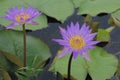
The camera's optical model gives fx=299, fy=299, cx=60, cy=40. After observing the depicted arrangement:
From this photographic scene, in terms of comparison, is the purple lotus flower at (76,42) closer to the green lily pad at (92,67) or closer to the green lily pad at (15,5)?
the green lily pad at (92,67)

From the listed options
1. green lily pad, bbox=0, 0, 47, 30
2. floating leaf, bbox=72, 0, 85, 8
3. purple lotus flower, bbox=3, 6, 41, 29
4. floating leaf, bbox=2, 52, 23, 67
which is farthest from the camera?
floating leaf, bbox=72, 0, 85, 8

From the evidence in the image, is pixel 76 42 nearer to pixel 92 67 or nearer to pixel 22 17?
pixel 22 17

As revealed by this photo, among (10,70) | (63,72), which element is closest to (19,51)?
(10,70)

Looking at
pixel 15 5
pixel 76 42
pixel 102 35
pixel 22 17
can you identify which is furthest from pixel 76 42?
pixel 15 5

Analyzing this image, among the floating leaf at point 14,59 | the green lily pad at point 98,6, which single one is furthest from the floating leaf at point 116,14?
the floating leaf at point 14,59

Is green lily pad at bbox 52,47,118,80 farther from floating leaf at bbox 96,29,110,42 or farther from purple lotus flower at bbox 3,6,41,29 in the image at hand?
purple lotus flower at bbox 3,6,41,29

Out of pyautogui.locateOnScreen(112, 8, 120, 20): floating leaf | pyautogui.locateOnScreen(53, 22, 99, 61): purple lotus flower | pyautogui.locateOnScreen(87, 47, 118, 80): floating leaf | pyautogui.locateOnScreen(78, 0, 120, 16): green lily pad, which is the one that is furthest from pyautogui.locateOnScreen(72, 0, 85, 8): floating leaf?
pyautogui.locateOnScreen(53, 22, 99, 61): purple lotus flower

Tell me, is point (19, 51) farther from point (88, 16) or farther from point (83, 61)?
point (88, 16)
